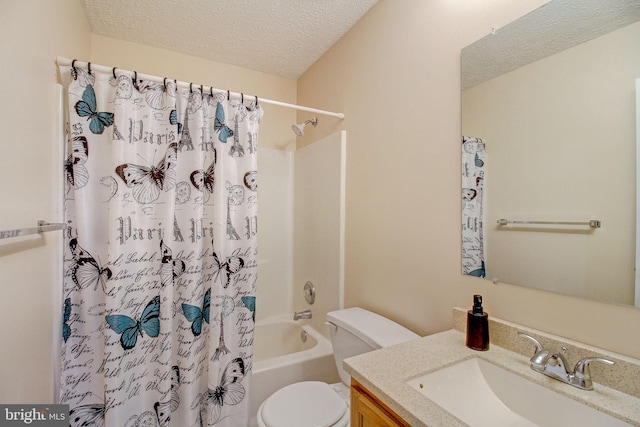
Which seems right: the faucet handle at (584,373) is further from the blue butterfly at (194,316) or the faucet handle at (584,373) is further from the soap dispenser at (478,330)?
the blue butterfly at (194,316)

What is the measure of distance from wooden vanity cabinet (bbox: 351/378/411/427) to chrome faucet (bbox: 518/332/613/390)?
1.46 feet

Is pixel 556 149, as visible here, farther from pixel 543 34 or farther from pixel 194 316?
pixel 194 316

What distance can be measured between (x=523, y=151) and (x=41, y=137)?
5.84 feet

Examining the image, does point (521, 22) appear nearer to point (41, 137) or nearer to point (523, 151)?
point (523, 151)

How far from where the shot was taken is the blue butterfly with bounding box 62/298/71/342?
1.25 meters

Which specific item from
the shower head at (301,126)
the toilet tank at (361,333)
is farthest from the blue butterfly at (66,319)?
the shower head at (301,126)

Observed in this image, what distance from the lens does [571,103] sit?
82 centimetres

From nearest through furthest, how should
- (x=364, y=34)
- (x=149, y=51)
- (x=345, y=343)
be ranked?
(x=345, y=343) < (x=364, y=34) < (x=149, y=51)

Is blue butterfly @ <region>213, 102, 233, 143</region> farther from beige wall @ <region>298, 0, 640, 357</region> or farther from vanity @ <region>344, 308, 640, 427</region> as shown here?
vanity @ <region>344, 308, 640, 427</region>

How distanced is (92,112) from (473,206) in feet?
5.72

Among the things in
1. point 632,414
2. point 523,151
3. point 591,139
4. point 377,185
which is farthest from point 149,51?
point 632,414

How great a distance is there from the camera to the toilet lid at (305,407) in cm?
116

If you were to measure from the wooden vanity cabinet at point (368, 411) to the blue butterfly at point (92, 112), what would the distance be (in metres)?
1.54

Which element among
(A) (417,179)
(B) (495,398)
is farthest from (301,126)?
(B) (495,398)
